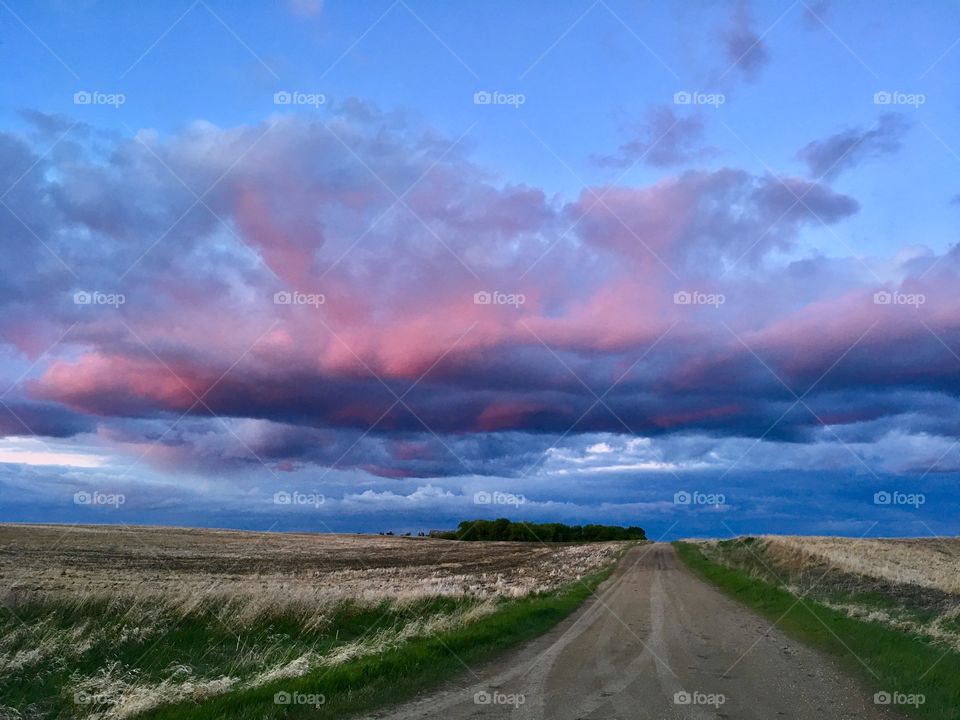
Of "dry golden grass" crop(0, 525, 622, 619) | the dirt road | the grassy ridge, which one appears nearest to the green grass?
the grassy ridge

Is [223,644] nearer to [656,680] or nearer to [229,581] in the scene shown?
[656,680]

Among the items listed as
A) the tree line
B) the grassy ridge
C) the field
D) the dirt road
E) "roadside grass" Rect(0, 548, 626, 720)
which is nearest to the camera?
the grassy ridge

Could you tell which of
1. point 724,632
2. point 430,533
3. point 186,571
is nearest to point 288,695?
point 724,632

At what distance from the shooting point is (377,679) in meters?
12.0

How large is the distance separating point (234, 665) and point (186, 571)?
100ft

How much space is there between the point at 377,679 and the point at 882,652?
10.5 m

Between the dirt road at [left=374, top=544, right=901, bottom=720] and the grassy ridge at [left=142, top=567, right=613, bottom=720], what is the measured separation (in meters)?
0.56

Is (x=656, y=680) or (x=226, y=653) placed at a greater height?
(x=656, y=680)

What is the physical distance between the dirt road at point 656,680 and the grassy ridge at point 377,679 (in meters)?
0.56

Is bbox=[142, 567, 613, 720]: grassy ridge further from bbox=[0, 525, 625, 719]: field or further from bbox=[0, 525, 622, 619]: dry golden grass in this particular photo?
bbox=[0, 525, 622, 619]: dry golden grass

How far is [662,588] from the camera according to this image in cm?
3319

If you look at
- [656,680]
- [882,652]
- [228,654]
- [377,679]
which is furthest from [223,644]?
[882,652]

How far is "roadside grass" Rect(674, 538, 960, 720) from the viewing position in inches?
452

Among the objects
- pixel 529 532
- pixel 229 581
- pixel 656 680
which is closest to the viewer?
pixel 656 680
